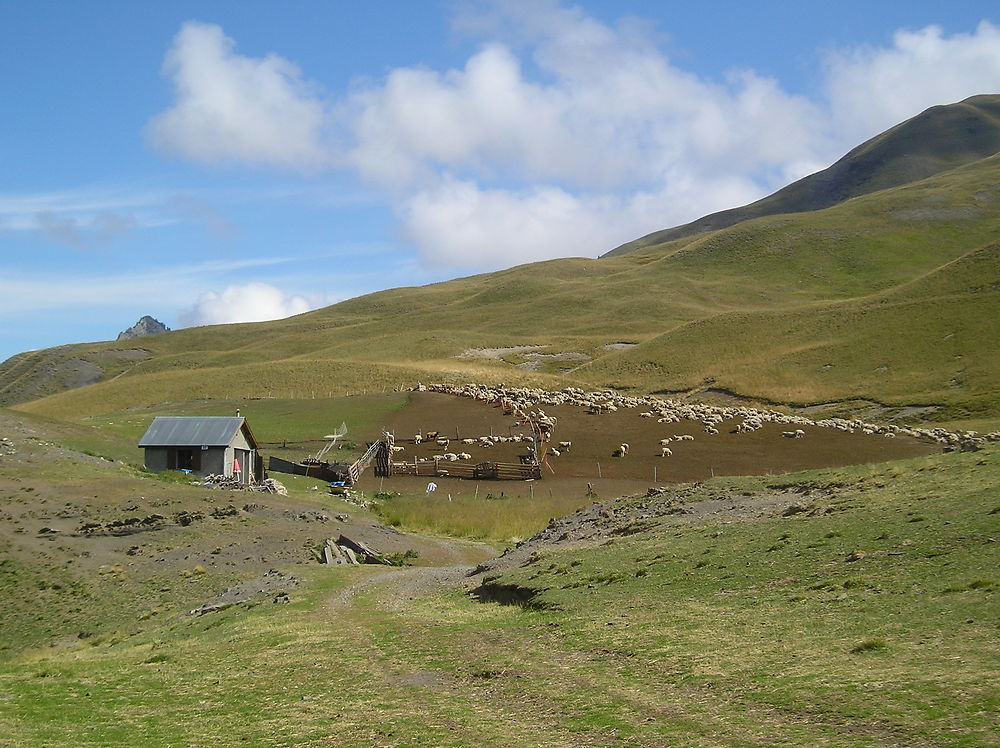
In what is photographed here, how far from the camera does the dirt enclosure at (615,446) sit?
62.0 m

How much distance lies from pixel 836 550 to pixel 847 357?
334 ft

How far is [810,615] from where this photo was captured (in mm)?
16719

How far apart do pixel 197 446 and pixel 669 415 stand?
1699 inches

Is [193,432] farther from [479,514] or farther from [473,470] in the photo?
[479,514]

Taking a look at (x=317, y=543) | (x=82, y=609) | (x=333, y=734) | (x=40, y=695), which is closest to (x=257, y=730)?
(x=333, y=734)

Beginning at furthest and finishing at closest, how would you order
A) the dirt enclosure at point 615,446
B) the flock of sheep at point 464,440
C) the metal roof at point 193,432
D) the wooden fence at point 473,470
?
1. the flock of sheep at point 464,440
2. the wooden fence at point 473,470
3. the dirt enclosure at point 615,446
4. the metal roof at point 193,432

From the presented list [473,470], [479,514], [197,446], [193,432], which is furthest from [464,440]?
[479,514]

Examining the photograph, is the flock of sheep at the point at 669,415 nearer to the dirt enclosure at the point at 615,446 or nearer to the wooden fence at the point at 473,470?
the dirt enclosure at the point at 615,446

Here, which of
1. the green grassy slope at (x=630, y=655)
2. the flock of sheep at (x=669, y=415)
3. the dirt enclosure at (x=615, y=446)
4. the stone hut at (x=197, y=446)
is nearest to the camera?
the green grassy slope at (x=630, y=655)

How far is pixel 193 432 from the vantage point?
58.5 metres

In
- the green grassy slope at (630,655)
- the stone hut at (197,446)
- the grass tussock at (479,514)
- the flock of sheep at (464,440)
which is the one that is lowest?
the grass tussock at (479,514)

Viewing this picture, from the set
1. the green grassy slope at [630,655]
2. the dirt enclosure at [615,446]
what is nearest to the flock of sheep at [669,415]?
the dirt enclosure at [615,446]

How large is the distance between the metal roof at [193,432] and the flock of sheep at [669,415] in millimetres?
24944

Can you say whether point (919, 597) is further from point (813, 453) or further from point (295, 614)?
point (813, 453)
